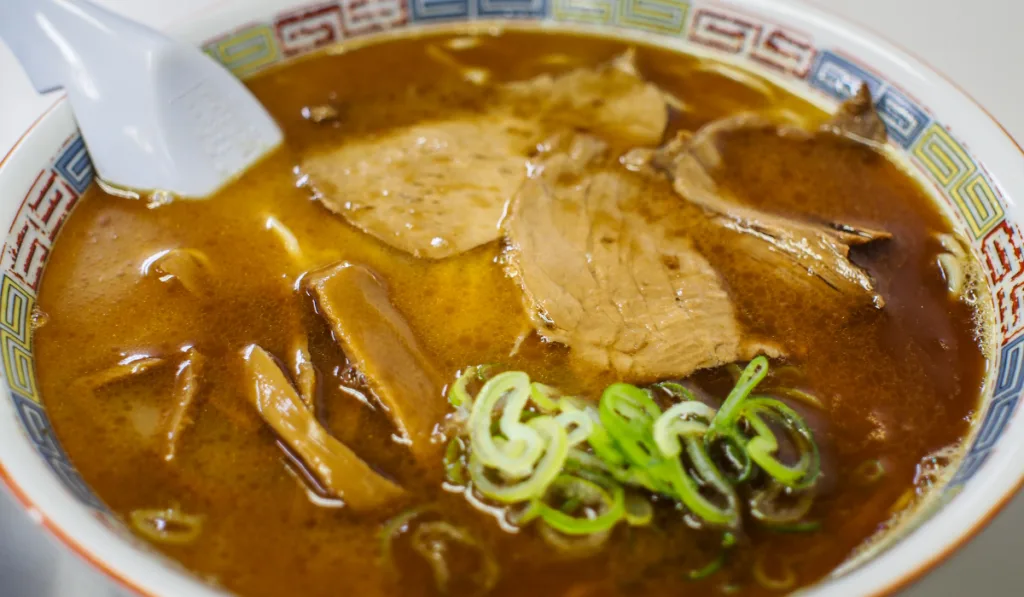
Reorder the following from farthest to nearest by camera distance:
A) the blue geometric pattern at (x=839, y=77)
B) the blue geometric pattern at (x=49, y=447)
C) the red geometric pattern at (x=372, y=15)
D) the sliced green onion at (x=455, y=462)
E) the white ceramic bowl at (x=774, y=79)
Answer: the red geometric pattern at (x=372, y=15) → the blue geometric pattern at (x=839, y=77) → the sliced green onion at (x=455, y=462) → the blue geometric pattern at (x=49, y=447) → the white ceramic bowl at (x=774, y=79)

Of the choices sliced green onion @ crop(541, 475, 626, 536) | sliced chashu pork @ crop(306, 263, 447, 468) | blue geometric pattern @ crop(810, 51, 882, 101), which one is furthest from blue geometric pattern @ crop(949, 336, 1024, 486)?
Result: sliced chashu pork @ crop(306, 263, 447, 468)

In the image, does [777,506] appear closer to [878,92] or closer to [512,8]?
[878,92]

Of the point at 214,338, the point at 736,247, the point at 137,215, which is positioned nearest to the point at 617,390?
the point at 736,247

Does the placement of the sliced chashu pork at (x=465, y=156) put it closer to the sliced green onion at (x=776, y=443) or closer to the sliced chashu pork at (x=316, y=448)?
the sliced chashu pork at (x=316, y=448)

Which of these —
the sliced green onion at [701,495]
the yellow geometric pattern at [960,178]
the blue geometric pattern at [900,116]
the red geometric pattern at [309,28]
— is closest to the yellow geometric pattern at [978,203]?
the yellow geometric pattern at [960,178]

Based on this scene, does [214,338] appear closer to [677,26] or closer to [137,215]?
[137,215]

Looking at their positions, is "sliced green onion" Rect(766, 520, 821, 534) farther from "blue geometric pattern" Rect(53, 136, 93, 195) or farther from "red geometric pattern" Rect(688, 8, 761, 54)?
"blue geometric pattern" Rect(53, 136, 93, 195)

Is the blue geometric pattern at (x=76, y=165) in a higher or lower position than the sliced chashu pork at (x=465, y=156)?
higher
